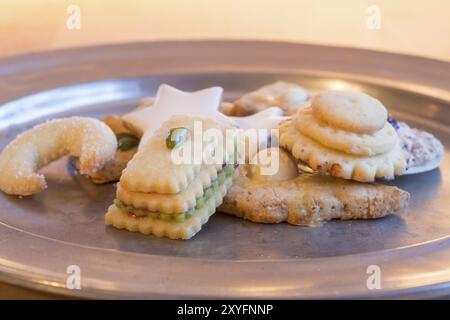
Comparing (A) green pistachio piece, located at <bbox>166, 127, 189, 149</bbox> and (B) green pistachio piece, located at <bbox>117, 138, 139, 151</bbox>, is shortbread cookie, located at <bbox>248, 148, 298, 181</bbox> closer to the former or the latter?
(A) green pistachio piece, located at <bbox>166, 127, 189, 149</bbox>

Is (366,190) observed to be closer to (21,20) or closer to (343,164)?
(343,164)

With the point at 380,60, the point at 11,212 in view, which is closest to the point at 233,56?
the point at 380,60

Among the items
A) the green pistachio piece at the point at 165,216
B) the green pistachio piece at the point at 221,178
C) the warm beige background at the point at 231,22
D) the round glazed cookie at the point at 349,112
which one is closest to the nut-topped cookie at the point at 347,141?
the round glazed cookie at the point at 349,112

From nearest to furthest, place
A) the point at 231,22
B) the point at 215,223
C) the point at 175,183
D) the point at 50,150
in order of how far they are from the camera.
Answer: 1. the point at 175,183
2. the point at 215,223
3. the point at 50,150
4. the point at 231,22

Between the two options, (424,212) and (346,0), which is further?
(346,0)

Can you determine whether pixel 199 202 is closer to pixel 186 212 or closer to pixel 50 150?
pixel 186 212

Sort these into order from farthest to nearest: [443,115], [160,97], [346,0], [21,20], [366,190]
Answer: [346,0], [21,20], [443,115], [160,97], [366,190]

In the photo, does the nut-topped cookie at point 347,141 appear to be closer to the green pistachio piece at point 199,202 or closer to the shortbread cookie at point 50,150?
the green pistachio piece at point 199,202

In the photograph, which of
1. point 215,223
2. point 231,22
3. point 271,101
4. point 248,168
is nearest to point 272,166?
point 248,168
